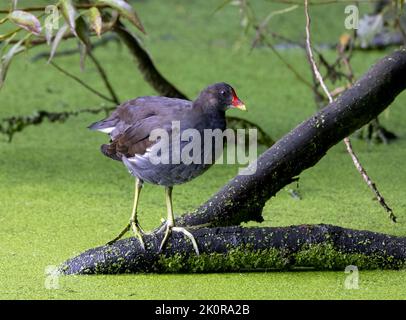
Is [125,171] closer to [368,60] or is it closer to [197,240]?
[197,240]

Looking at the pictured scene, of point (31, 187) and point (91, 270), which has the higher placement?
point (31, 187)

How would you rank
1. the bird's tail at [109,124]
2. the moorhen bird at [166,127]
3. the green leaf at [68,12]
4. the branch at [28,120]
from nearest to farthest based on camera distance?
1. the green leaf at [68,12]
2. the moorhen bird at [166,127]
3. the bird's tail at [109,124]
4. the branch at [28,120]

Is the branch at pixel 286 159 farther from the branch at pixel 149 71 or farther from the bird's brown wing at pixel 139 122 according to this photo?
the branch at pixel 149 71

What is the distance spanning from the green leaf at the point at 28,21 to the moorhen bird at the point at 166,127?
327mm

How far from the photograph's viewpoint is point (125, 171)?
3.33 m

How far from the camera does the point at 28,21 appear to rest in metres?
2.06

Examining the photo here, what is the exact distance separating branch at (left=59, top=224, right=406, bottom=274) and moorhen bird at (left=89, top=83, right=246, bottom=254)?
32 mm

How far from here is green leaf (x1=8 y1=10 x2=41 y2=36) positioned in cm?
206

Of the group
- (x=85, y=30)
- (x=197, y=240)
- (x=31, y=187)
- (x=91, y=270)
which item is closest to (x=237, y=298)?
(x=197, y=240)

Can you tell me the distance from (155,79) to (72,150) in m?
0.37

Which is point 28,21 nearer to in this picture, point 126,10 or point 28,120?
point 126,10

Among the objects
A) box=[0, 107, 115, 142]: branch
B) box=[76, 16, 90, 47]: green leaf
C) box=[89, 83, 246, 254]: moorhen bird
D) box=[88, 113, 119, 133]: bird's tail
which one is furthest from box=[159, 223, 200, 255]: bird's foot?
box=[0, 107, 115, 142]: branch

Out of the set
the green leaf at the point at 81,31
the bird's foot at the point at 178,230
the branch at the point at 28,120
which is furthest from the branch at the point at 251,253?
the branch at the point at 28,120

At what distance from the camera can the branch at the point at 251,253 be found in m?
2.27
